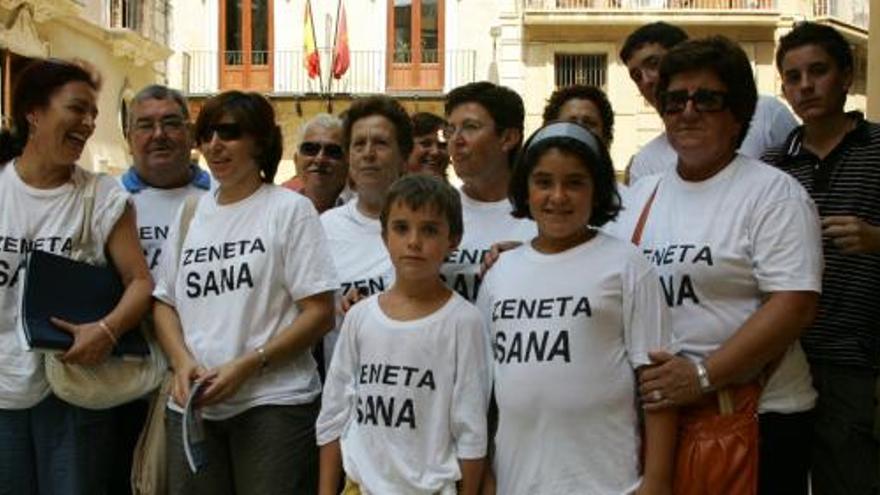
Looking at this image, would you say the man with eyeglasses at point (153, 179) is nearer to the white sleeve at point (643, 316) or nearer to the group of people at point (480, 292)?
the group of people at point (480, 292)

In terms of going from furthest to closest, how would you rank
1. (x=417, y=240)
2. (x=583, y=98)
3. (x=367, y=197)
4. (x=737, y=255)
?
(x=583, y=98), (x=367, y=197), (x=417, y=240), (x=737, y=255)

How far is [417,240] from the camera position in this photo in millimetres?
3340

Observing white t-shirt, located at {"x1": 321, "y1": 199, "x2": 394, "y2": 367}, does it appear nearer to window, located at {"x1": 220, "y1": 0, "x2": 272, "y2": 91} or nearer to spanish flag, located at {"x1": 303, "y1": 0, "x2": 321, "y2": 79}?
spanish flag, located at {"x1": 303, "y1": 0, "x2": 321, "y2": 79}

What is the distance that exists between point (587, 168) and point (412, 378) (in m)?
0.86

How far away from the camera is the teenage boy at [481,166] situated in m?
3.79

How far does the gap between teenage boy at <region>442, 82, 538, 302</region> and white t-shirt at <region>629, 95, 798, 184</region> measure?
2.34 ft

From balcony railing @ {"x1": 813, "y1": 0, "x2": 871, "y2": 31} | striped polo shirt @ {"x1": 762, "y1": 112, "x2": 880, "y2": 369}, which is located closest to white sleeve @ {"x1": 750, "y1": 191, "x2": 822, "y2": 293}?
striped polo shirt @ {"x1": 762, "y1": 112, "x2": 880, "y2": 369}

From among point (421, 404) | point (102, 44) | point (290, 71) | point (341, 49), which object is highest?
point (341, 49)

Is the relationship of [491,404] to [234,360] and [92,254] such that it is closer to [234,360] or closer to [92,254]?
[234,360]

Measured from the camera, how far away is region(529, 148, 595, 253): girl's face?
10.3ft

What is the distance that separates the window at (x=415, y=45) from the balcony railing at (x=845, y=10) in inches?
374

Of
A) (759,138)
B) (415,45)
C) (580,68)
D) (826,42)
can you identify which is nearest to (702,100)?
(826,42)

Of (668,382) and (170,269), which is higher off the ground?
(170,269)

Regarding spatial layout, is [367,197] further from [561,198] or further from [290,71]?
[290,71]
